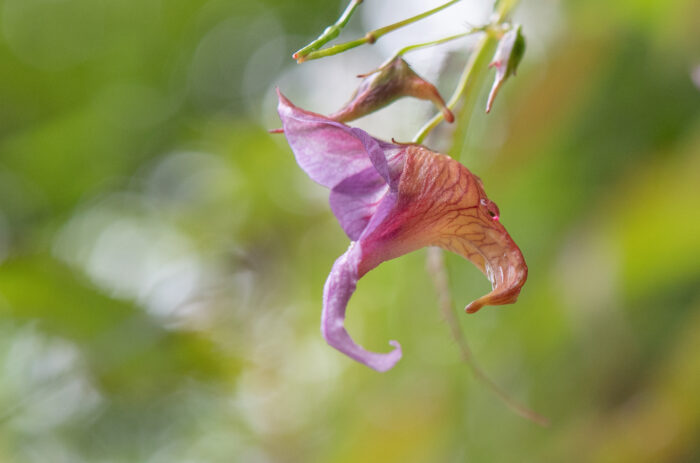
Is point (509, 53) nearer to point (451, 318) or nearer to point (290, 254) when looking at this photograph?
point (451, 318)

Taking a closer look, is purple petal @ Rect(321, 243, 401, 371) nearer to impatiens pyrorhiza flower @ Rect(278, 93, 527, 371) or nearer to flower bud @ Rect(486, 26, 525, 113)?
impatiens pyrorhiza flower @ Rect(278, 93, 527, 371)

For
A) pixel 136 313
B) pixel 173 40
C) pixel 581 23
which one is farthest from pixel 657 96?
pixel 173 40

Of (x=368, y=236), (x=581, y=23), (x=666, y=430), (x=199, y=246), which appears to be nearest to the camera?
(x=368, y=236)

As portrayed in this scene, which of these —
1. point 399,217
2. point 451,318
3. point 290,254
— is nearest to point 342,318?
point 399,217

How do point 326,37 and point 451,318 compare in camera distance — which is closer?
point 326,37

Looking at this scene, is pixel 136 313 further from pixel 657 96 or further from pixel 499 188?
pixel 657 96

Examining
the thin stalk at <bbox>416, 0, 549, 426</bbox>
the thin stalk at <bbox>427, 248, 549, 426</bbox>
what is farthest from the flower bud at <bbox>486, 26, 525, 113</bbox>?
the thin stalk at <bbox>427, 248, 549, 426</bbox>
